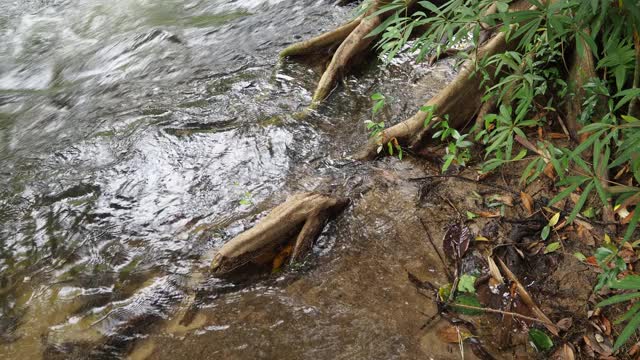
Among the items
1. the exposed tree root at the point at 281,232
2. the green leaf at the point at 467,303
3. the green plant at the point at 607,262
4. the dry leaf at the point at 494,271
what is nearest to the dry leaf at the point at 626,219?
the green plant at the point at 607,262

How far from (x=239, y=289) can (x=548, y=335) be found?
204 cm

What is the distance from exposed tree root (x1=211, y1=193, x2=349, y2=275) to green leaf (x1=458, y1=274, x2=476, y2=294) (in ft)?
3.70

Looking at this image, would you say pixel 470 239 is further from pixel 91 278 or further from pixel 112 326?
pixel 91 278

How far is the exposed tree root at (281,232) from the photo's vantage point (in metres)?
3.46

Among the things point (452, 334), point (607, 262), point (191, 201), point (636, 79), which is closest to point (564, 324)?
point (607, 262)

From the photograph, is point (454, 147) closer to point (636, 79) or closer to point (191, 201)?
point (636, 79)

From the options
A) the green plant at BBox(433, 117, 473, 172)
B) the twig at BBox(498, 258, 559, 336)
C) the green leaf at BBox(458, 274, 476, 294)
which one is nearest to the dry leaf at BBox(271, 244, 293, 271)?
the green leaf at BBox(458, 274, 476, 294)

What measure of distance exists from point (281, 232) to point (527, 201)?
185cm

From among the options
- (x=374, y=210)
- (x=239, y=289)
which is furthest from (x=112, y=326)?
(x=374, y=210)

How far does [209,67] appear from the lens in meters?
6.34

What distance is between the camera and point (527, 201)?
11.5 feet

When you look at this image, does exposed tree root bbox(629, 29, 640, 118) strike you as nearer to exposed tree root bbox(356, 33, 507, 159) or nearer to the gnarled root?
exposed tree root bbox(356, 33, 507, 159)

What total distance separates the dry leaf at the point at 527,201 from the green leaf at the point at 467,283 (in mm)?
714

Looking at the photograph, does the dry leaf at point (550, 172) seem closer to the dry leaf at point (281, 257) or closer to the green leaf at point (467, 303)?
the green leaf at point (467, 303)
